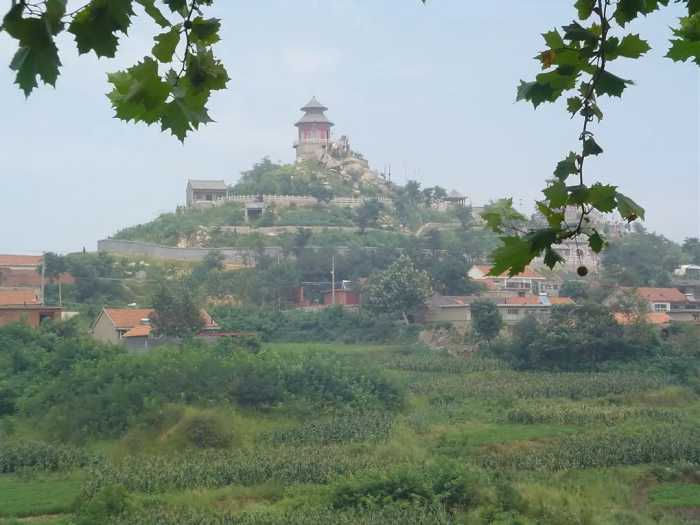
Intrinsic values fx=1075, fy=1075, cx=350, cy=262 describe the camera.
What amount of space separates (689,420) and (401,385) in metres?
6.43

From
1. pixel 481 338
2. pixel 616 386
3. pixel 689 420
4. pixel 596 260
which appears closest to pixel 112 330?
pixel 481 338

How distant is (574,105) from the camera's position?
8.45 feet

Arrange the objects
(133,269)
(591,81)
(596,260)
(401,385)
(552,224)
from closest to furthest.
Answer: (552,224)
(591,81)
(401,385)
(133,269)
(596,260)

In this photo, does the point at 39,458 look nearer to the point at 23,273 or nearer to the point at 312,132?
the point at 23,273

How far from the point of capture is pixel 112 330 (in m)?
30.8

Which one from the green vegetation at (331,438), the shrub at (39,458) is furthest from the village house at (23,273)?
the shrub at (39,458)

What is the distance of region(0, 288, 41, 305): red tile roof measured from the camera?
31188 mm

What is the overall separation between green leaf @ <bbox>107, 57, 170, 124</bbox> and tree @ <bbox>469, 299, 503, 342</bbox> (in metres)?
29.4

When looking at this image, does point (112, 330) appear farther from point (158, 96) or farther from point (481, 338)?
point (158, 96)

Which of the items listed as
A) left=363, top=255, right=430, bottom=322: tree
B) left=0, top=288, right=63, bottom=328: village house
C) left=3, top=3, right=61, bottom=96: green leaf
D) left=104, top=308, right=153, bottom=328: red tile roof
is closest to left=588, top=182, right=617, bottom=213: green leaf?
left=3, top=3, right=61, bottom=96: green leaf

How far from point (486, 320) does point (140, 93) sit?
29.6 meters

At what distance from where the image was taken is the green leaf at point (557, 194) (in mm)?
2381

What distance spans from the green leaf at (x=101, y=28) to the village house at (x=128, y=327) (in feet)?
91.0

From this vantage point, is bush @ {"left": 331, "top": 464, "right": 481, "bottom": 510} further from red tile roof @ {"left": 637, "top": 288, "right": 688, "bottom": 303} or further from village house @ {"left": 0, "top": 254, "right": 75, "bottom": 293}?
village house @ {"left": 0, "top": 254, "right": 75, "bottom": 293}
